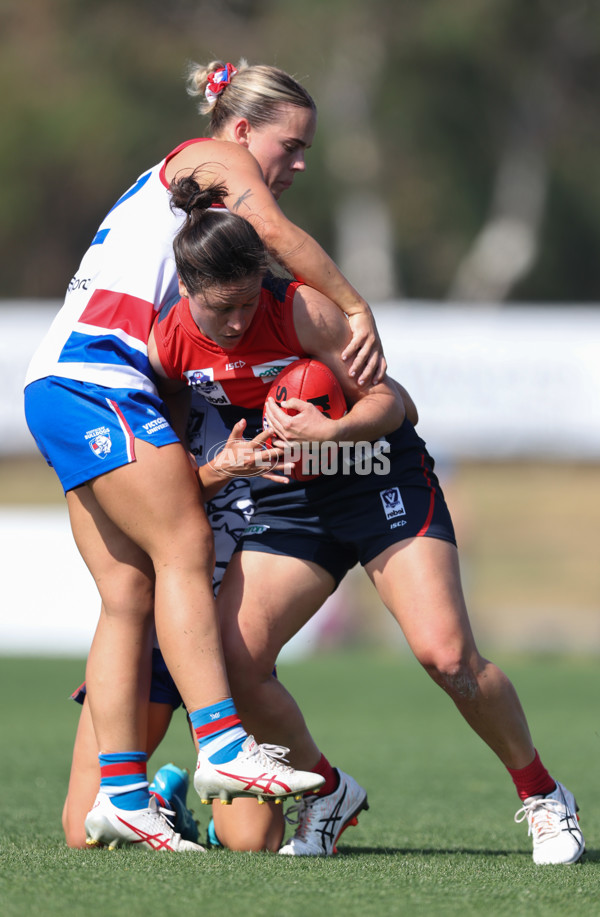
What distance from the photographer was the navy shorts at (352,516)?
3.58 meters

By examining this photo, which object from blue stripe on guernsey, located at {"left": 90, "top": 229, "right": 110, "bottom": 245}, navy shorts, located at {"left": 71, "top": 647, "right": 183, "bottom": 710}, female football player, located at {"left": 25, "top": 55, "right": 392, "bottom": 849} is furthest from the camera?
navy shorts, located at {"left": 71, "top": 647, "right": 183, "bottom": 710}

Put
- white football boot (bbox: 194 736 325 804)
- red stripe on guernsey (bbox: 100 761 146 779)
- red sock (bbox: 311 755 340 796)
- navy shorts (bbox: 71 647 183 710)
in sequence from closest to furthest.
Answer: white football boot (bbox: 194 736 325 804), red stripe on guernsey (bbox: 100 761 146 779), red sock (bbox: 311 755 340 796), navy shorts (bbox: 71 647 183 710)

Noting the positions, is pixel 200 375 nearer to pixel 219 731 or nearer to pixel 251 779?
pixel 219 731

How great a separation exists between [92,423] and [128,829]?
45.0 inches

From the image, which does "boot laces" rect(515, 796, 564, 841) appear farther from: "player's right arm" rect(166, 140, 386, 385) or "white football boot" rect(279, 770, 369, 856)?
"player's right arm" rect(166, 140, 386, 385)

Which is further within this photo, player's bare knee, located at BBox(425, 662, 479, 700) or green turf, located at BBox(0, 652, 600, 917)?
player's bare knee, located at BBox(425, 662, 479, 700)

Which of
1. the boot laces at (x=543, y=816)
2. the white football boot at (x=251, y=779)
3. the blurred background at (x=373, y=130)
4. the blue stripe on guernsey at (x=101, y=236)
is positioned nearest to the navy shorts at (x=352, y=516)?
the white football boot at (x=251, y=779)

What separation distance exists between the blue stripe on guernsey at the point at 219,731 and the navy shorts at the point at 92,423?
715mm

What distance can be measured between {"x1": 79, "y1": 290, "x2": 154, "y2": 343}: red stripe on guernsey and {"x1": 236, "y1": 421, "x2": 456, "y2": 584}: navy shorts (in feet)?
2.08

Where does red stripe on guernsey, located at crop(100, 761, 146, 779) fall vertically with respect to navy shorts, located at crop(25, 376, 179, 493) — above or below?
below

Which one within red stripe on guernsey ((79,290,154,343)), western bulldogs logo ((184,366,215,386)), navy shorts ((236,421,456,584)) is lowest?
navy shorts ((236,421,456,584))

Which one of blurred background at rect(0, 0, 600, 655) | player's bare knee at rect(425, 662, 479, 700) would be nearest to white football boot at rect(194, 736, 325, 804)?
player's bare knee at rect(425, 662, 479, 700)

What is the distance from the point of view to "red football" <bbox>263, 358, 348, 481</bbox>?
3.44m

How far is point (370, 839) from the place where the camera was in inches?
158
